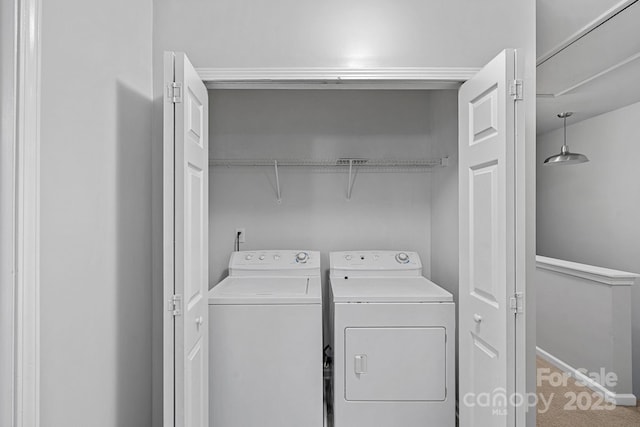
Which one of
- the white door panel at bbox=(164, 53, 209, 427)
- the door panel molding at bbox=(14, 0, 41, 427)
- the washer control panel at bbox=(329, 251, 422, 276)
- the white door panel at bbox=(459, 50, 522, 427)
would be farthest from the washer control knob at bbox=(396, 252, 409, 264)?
the door panel molding at bbox=(14, 0, 41, 427)

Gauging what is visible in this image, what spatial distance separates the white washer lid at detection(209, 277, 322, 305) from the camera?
2162mm

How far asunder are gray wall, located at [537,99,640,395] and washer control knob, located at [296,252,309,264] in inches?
61.8

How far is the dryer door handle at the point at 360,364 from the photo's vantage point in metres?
2.18

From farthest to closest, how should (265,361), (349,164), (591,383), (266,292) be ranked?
(349,164) → (266,292) → (265,361) → (591,383)

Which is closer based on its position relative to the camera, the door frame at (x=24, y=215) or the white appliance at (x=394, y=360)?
the door frame at (x=24, y=215)

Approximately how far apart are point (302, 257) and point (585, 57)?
6.98ft

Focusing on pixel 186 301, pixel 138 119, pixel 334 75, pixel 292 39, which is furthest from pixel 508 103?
pixel 138 119

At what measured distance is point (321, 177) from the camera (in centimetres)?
315

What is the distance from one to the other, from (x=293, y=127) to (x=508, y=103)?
1.90 meters

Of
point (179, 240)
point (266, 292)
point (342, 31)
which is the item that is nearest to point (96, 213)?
point (179, 240)

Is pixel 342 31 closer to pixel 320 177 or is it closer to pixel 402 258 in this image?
pixel 320 177

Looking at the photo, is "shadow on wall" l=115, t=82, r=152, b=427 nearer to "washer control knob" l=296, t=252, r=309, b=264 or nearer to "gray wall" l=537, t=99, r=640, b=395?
"washer control knob" l=296, t=252, r=309, b=264

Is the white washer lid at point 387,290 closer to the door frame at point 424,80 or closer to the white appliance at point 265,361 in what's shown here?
the white appliance at point 265,361

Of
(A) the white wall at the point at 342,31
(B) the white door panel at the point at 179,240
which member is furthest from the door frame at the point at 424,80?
(B) the white door panel at the point at 179,240
